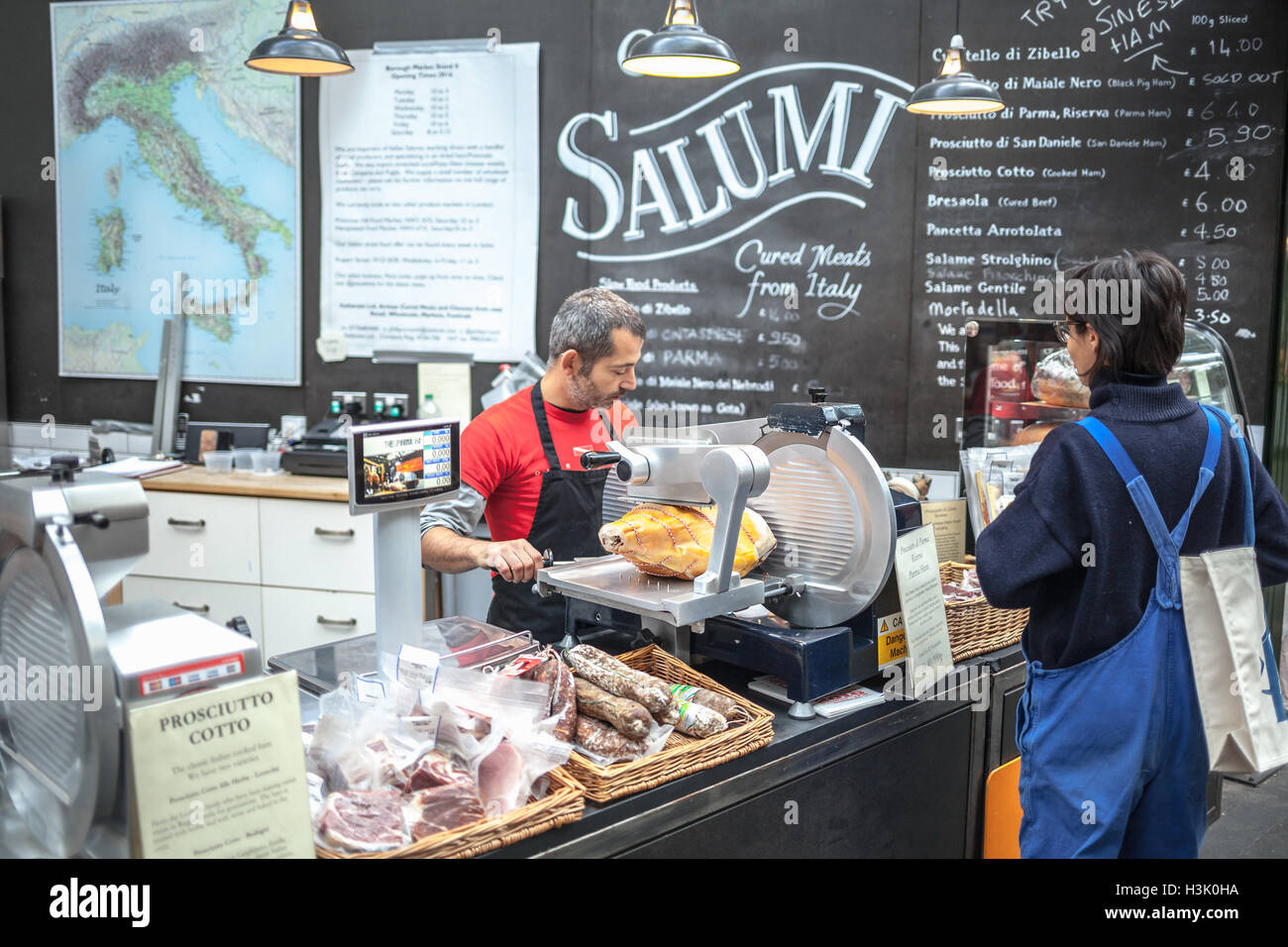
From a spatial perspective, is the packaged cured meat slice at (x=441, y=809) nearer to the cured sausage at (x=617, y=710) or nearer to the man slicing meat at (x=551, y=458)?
the cured sausage at (x=617, y=710)

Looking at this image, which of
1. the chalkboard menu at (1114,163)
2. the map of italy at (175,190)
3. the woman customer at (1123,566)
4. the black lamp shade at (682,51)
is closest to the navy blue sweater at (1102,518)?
the woman customer at (1123,566)

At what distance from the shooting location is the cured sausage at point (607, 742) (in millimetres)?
1721

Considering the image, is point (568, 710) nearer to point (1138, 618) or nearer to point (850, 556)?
point (850, 556)

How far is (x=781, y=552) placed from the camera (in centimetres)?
213

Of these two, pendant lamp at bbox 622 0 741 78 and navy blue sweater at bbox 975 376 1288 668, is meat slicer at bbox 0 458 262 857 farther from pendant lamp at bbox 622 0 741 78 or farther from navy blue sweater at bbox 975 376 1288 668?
pendant lamp at bbox 622 0 741 78

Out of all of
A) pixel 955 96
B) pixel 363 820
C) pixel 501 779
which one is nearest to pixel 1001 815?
pixel 501 779

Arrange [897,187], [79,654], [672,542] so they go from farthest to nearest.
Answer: [897,187], [672,542], [79,654]

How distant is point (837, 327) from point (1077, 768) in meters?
2.83

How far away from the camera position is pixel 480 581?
4473mm

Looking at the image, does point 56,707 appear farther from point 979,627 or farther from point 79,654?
point 979,627

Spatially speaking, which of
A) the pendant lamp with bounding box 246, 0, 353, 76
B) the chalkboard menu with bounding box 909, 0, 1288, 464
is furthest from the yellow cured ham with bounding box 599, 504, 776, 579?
the chalkboard menu with bounding box 909, 0, 1288, 464

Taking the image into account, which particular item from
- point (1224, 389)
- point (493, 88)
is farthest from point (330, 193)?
point (1224, 389)

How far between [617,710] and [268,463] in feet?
11.5

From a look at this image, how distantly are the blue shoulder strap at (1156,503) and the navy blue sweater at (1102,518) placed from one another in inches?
0.5
